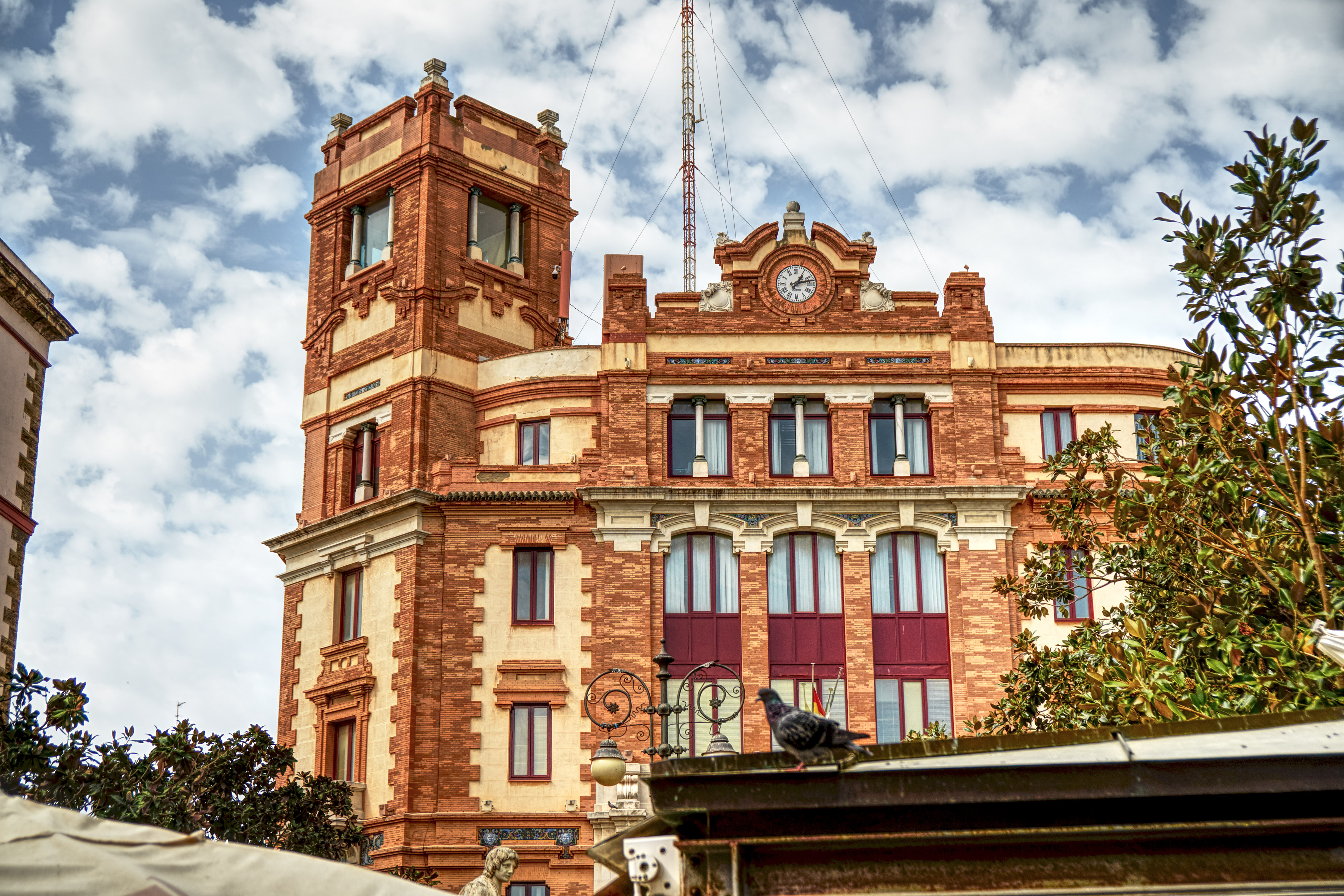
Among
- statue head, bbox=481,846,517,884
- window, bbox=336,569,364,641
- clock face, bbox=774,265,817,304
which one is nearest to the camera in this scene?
statue head, bbox=481,846,517,884

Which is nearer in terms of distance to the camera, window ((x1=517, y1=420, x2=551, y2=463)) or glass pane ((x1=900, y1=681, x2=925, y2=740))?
glass pane ((x1=900, y1=681, x2=925, y2=740))

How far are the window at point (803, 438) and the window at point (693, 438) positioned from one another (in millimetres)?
1117

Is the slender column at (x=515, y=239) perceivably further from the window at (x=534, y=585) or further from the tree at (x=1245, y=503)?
the tree at (x=1245, y=503)

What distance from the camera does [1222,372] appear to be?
51.1 ft

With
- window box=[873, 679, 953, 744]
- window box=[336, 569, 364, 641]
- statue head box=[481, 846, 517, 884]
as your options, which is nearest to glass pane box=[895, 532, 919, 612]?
window box=[873, 679, 953, 744]

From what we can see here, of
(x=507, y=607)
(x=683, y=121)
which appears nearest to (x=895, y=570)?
(x=507, y=607)

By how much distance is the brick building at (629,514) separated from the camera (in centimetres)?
3512

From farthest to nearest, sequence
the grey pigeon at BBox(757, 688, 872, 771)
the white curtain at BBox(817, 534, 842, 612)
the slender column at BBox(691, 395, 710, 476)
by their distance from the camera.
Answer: the slender column at BBox(691, 395, 710, 476), the white curtain at BBox(817, 534, 842, 612), the grey pigeon at BBox(757, 688, 872, 771)

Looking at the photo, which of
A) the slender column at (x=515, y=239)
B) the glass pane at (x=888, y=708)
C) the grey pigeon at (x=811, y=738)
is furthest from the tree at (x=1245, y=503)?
the slender column at (x=515, y=239)

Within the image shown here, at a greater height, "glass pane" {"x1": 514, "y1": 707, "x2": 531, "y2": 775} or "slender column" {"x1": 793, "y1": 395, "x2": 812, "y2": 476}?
"slender column" {"x1": 793, "y1": 395, "x2": 812, "y2": 476}

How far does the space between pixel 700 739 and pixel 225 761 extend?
1041 cm

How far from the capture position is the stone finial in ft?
134

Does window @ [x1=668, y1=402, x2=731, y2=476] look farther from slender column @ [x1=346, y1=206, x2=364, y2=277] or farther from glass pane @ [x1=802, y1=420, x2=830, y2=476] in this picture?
slender column @ [x1=346, y1=206, x2=364, y2=277]

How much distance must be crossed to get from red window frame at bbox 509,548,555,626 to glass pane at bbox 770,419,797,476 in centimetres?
557
